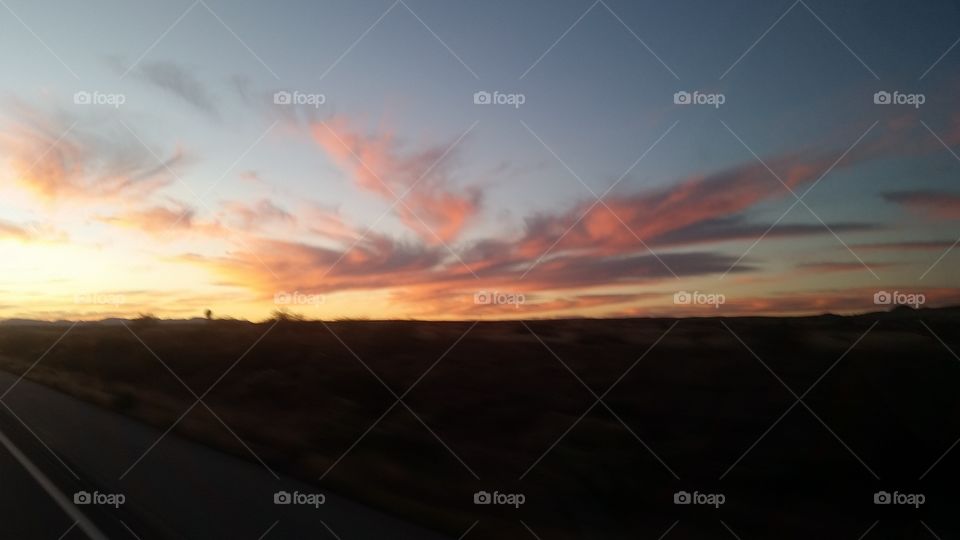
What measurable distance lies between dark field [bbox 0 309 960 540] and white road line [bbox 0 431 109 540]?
2.30 metres

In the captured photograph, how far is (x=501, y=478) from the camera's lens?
31.1 feet

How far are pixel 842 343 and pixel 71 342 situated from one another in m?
A: 25.6

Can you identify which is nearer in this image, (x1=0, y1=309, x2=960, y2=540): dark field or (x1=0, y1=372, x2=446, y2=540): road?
(x1=0, y1=372, x2=446, y2=540): road

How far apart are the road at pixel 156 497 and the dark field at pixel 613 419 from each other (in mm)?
548

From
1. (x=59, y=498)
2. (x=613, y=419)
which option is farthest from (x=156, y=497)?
(x=613, y=419)

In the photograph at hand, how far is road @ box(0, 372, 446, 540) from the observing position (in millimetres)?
7590

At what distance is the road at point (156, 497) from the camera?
24.9 ft

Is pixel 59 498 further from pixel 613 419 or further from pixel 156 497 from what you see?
pixel 613 419

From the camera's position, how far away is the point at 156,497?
28.7 feet

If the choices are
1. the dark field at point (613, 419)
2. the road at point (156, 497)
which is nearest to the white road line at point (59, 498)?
the road at point (156, 497)

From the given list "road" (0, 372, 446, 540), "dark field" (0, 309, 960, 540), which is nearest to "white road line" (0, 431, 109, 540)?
"road" (0, 372, 446, 540)

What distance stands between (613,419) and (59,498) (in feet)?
22.5

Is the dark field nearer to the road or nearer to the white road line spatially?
the road

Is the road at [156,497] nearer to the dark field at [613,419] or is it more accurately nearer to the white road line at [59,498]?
the white road line at [59,498]
